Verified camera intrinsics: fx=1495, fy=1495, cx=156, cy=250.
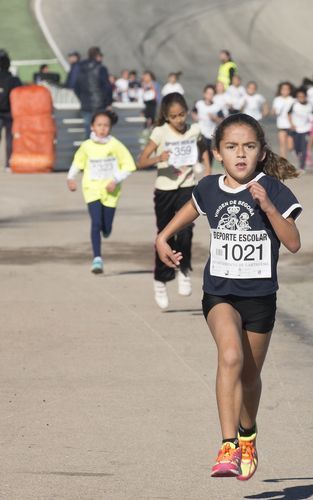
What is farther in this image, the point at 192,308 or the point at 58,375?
the point at 192,308

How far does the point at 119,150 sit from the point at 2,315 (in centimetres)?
324

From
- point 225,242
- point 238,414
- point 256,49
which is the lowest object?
point 256,49

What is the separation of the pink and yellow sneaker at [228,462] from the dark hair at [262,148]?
4.15ft

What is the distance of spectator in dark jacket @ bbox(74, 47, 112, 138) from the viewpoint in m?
27.7

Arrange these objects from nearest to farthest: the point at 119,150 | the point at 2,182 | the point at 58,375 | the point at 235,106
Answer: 1. the point at 58,375
2. the point at 119,150
3. the point at 2,182
4. the point at 235,106

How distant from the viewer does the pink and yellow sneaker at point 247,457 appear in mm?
6469

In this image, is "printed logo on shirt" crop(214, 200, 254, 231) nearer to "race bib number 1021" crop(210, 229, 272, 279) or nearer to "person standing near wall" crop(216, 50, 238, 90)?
"race bib number 1021" crop(210, 229, 272, 279)

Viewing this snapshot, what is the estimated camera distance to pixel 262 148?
6625 mm

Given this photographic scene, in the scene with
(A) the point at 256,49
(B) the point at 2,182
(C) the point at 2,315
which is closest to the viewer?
(C) the point at 2,315

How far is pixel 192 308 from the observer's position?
12688 mm

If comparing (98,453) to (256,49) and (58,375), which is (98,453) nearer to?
(58,375)

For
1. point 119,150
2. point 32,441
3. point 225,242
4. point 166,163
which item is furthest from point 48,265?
point 225,242

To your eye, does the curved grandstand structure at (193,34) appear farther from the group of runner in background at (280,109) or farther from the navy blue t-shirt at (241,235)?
the navy blue t-shirt at (241,235)

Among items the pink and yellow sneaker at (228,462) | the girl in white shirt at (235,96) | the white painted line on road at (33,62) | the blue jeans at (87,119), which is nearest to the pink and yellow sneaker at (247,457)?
the pink and yellow sneaker at (228,462)
